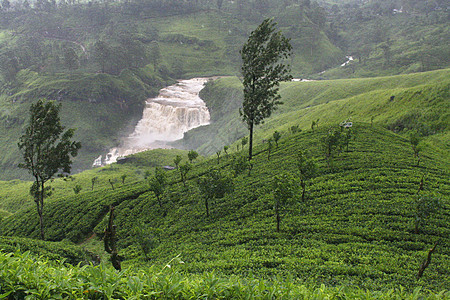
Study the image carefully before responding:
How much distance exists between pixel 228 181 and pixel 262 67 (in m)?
16.1

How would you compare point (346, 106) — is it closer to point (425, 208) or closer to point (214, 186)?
point (214, 186)

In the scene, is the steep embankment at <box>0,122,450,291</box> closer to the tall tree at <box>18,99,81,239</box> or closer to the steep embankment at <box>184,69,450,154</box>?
the tall tree at <box>18,99,81,239</box>

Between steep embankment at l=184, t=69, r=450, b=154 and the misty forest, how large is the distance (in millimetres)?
459

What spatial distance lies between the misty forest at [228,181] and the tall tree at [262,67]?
0.18 metres

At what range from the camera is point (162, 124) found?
347 feet

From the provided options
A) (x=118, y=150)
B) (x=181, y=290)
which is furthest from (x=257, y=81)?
(x=118, y=150)

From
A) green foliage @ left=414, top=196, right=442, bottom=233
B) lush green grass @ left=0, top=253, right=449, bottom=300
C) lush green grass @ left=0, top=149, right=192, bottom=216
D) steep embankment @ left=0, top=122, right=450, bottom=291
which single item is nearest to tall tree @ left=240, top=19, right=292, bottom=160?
steep embankment @ left=0, top=122, right=450, bottom=291

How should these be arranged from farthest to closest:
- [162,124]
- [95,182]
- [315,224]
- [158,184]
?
[162,124] < [95,182] < [158,184] < [315,224]

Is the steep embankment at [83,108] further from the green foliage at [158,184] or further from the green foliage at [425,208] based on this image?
the green foliage at [425,208]

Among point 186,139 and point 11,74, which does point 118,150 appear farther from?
point 11,74

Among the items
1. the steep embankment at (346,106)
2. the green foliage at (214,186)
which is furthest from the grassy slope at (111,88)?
the green foliage at (214,186)

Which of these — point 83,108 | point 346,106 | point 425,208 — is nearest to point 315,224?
point 425,208

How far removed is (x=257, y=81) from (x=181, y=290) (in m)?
30.7

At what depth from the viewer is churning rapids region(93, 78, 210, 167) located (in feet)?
325
